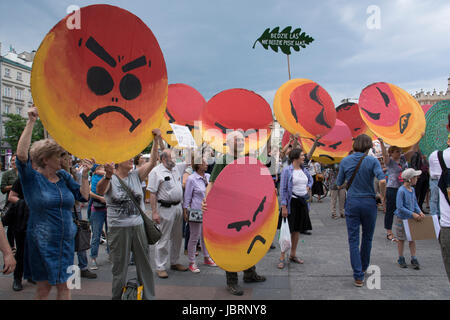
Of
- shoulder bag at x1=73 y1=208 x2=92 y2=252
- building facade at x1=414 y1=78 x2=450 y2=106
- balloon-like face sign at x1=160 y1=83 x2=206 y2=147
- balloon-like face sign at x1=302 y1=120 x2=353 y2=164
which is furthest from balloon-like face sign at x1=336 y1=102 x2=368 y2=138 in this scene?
building facade at x1=414 y1=78 x2=450 y2=106

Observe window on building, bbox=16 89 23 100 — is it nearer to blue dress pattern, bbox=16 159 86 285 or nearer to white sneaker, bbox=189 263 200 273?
white sneaker, bbox=189 263 200 273

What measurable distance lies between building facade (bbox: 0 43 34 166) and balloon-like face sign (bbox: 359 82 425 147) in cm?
5421

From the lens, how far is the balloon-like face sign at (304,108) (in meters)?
5.24

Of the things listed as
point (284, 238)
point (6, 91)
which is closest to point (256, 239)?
point (284, 238)

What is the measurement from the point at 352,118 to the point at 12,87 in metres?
60.2

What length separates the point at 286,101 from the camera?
5.50m

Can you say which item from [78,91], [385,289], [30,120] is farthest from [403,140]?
[30,120]

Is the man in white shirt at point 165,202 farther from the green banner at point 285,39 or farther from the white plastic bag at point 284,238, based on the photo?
the green banner at point 285,39

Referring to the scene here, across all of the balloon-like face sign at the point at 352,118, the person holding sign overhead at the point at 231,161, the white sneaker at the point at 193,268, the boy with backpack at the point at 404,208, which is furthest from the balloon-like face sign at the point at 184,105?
the balloon-like face sign at the point at 352,118

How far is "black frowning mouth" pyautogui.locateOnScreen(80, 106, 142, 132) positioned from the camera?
230cm

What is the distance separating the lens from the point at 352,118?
913 cm

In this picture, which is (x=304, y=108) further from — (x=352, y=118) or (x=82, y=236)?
(x=352, y=118)

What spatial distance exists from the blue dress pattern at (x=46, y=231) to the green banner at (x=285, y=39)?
5555 millimetres

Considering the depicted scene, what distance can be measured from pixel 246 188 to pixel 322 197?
1063 centimetres
